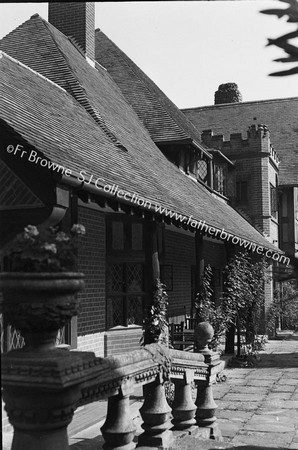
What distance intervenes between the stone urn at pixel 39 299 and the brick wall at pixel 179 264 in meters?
10.2

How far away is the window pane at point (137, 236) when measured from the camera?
10656mm

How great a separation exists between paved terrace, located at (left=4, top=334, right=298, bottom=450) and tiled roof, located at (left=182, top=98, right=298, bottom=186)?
37.3 feet

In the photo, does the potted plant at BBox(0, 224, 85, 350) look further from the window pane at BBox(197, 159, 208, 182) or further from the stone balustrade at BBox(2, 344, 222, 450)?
the window pane at BBox(197, 159, 208, 182)

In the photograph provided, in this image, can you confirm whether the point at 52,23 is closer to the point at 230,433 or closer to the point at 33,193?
the point at 33,193

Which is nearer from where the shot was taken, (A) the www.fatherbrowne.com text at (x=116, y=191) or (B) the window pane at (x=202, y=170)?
(A) the www.fatherbrowne.com text at (x=116, y=191)

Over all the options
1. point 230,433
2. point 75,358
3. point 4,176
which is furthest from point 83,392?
point 230,433

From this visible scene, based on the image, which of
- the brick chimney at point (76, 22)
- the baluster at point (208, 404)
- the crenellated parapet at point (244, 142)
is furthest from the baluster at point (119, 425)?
the crenellated parapet at point (244, 142)

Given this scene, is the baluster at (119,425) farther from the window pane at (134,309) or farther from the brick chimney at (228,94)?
the brick chimney at (228,94)

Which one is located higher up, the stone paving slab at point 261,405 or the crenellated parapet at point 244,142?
the crenellated parapet at point 244,142

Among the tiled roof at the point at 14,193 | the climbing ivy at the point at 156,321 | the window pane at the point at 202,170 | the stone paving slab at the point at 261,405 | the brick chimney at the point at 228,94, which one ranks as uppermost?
the brick chimney at the point at 228,94

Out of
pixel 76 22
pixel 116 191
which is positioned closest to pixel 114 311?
pixel 116 191

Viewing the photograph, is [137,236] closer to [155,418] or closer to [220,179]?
[155,418]

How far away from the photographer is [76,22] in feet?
46.8

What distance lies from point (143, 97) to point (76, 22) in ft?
9.14
